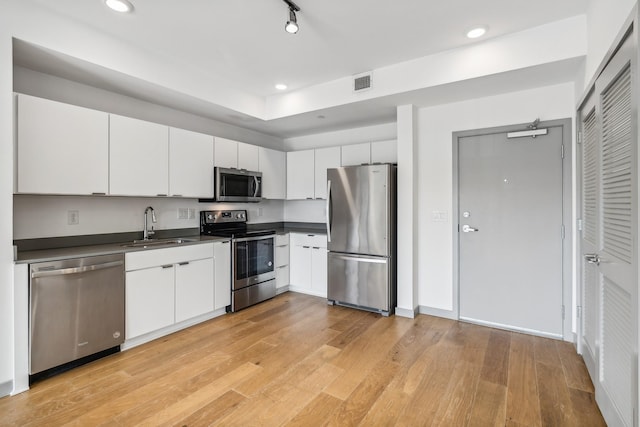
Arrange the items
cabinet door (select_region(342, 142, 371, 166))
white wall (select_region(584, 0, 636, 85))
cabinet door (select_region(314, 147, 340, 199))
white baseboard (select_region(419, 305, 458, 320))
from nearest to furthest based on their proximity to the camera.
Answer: white wall (select_region(584, 0, 636, 85)) < white baseboard (select_region(419, 305, 458, 320)) < cabinet door (select_region(342, 142, 371, 166)) < cabinet door (select_region(314, 147, 340, 199))

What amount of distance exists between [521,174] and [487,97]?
868 mm

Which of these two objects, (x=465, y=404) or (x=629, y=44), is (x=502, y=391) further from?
(x=629, y=44)

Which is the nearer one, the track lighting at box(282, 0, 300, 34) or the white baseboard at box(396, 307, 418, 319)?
the track lighting at box(282, 0, 300, 34)

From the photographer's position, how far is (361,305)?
150 inches

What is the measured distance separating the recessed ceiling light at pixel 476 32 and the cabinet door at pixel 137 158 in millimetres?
2969

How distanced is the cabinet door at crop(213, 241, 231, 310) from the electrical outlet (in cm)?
126

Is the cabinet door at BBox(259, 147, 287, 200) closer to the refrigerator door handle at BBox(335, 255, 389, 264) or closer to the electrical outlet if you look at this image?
the refrigerator door handle at BBox(335, 255, 389, 264)

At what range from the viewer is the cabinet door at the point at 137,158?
287 centimetres

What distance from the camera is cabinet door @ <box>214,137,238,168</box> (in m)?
3.88

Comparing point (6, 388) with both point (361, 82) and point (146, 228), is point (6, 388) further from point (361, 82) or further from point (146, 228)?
point (361, 82)

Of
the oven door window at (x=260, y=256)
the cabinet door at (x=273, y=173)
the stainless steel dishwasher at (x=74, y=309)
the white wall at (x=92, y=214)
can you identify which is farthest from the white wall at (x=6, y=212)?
the cabinet door at (x=273, y=173)

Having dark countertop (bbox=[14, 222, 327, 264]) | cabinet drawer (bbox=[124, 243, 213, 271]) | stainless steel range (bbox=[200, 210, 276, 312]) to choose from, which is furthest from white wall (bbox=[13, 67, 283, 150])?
cabinet drawer (bbox=[124, 243, 213, 271])

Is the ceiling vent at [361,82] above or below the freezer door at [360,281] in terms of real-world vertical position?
above

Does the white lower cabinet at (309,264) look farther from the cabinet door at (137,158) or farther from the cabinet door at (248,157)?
the cabinet door at (137,158)
